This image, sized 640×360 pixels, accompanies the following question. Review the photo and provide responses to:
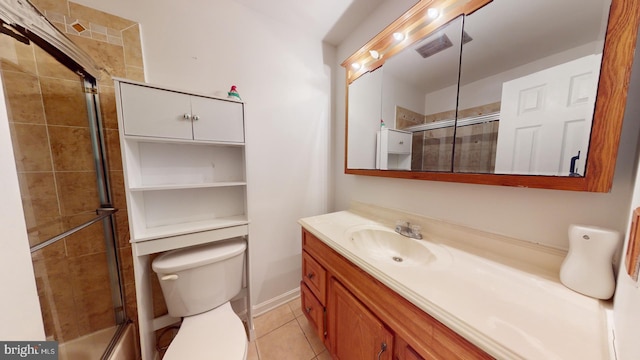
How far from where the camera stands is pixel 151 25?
3.50 feet

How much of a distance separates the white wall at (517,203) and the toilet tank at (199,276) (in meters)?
1.08

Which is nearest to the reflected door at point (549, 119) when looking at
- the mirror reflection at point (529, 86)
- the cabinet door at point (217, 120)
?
the mirror reflection at point (529, 86)

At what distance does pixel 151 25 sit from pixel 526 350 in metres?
2.03

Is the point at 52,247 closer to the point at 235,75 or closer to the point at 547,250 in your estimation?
the point at 235,75

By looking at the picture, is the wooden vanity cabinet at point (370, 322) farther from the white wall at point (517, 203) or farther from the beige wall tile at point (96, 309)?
the beige wall tile at point (96, 309)

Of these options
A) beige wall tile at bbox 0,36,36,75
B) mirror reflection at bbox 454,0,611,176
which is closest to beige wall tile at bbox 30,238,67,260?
beige wall tile at bbox 0,36,36,75

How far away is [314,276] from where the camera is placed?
45.6 inches

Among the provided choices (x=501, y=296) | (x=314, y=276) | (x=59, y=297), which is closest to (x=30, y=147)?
(x=59, y=297)

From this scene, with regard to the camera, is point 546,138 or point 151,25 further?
point 151,25

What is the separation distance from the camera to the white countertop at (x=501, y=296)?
42cm

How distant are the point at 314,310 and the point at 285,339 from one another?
0.41 meters

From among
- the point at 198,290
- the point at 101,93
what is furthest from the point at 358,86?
the point at 198,290

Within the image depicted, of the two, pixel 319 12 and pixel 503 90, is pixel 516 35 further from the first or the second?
pixel 319 12

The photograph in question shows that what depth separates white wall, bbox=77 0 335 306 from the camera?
3.64 ft
